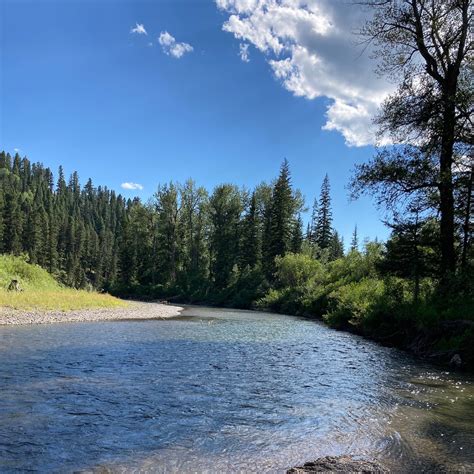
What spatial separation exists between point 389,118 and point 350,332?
12.4 m

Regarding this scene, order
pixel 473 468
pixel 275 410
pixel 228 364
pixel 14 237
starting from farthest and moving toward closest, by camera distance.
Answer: pixel 14 237
pixel 228 364
pixel 275 410
pixel 473 468

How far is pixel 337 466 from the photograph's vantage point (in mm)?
5344

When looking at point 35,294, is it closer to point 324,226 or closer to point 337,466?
point 337,466

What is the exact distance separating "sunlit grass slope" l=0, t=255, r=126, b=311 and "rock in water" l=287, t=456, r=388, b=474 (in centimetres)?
2449

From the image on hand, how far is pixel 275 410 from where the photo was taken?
8.13 meters

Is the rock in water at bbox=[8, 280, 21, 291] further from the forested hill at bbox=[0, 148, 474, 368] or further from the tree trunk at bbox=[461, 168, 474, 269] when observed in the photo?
the tree trunk at bbox=[461, 168, 474, 269]

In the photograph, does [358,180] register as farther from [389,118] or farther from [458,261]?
[458,261]

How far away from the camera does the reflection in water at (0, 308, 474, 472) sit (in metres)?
5.87

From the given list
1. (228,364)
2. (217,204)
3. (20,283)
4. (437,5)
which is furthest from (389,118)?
(217,204)

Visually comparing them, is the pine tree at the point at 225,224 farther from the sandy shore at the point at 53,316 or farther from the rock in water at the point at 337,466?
the rock in water at the point at 337,466

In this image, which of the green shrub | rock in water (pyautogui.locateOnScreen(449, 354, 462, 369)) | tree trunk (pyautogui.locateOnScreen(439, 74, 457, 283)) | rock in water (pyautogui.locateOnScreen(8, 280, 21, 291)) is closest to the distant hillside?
rock in water (pyautogui.locateOnScreen(8, 280, 21, 291))

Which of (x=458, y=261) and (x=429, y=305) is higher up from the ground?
(x=458, y=261)

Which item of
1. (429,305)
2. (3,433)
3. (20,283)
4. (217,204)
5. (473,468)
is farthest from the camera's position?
(217,204)

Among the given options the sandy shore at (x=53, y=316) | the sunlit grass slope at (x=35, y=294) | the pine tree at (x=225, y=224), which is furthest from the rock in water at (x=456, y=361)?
the pine tree at (x=225, y=224)
